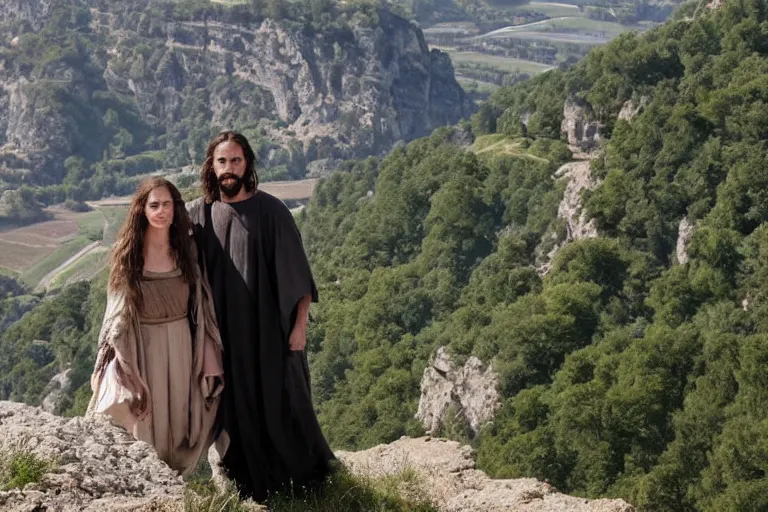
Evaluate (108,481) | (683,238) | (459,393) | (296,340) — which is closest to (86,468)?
(108,481)

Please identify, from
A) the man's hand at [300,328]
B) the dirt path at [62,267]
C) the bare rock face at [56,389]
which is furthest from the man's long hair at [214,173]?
the dirt path at [62,267]

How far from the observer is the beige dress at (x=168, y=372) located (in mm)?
7859

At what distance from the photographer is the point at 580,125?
59188 mm

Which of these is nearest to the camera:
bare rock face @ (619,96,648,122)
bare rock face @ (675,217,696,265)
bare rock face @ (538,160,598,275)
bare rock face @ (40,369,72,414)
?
bare rock face @ (675,217,696,265)

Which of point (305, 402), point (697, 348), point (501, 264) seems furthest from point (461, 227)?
point (305, 402)

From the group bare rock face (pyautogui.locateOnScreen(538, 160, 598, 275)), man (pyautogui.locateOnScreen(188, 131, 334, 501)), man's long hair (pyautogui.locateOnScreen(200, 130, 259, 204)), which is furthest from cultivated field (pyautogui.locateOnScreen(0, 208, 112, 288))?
man (pyautogui.locateOnScreen(188, 131, 334, 501))

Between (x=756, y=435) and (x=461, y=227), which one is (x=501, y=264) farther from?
(x=756, y=435)

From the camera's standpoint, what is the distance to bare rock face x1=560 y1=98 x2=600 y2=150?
2307 inches

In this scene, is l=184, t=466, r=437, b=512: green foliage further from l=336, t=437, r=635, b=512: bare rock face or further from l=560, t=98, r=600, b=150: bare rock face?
l=560, t=98, r=600, b=150: bare rock face

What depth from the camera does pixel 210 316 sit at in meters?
7.98

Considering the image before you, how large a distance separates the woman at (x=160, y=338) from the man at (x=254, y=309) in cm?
15

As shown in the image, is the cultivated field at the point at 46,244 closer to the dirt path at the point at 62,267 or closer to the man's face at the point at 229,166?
the dirt path at the point at 62,267

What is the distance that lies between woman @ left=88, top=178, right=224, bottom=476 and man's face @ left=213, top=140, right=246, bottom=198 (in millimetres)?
392

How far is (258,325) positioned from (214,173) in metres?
1.13
